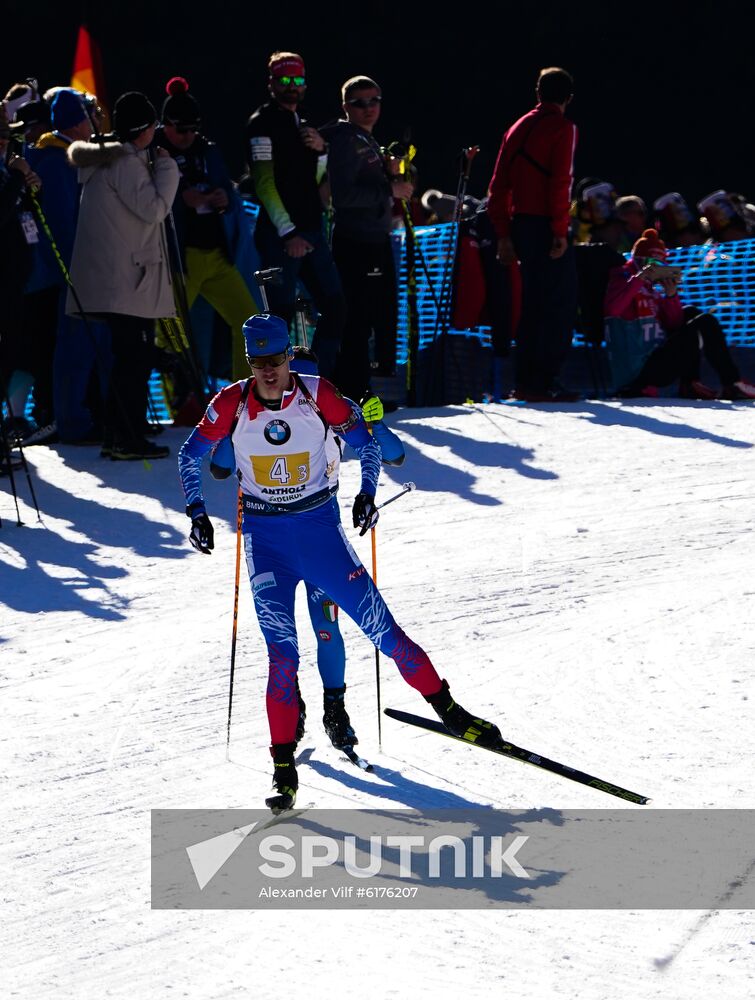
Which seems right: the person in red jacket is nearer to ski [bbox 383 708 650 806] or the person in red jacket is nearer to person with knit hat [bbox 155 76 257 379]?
person with knit hat [bbox 155 76 257 379]

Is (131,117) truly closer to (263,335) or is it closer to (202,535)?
(263,335)

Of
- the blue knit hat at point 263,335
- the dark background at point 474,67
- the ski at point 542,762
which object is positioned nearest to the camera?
the ski at point 542,762

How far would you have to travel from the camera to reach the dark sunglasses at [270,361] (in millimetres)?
5785

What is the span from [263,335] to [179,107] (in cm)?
465

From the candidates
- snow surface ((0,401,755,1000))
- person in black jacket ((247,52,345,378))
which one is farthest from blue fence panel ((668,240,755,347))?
person in black jacket ((247,52,345,378))

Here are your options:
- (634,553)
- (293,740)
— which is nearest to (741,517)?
(634,553)

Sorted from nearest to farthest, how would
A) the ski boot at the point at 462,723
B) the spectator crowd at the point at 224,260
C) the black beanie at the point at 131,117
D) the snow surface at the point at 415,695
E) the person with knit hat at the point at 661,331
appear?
1. the snow surface at the point at 415,695
2. the ski boot at the point at 462,723
3. the black beanie at the point at 131,117
4. the spectator crowd at the point at 224,260
5. the person with knit hat at the point at 661,331

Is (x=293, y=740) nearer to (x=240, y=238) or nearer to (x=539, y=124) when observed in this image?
(x=240, y=238)

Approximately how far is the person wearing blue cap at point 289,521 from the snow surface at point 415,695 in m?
0.37

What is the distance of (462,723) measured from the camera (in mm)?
5926

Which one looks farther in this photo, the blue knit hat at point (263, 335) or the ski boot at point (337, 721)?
the ski boot at point (337, 721)

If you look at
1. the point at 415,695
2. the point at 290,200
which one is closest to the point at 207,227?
the point at 290,200

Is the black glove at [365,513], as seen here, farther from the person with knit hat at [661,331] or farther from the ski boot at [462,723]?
the person with knit hat at [661,331]

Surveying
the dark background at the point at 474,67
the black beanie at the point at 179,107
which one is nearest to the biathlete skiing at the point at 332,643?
the black beanie at the point at 179,107
